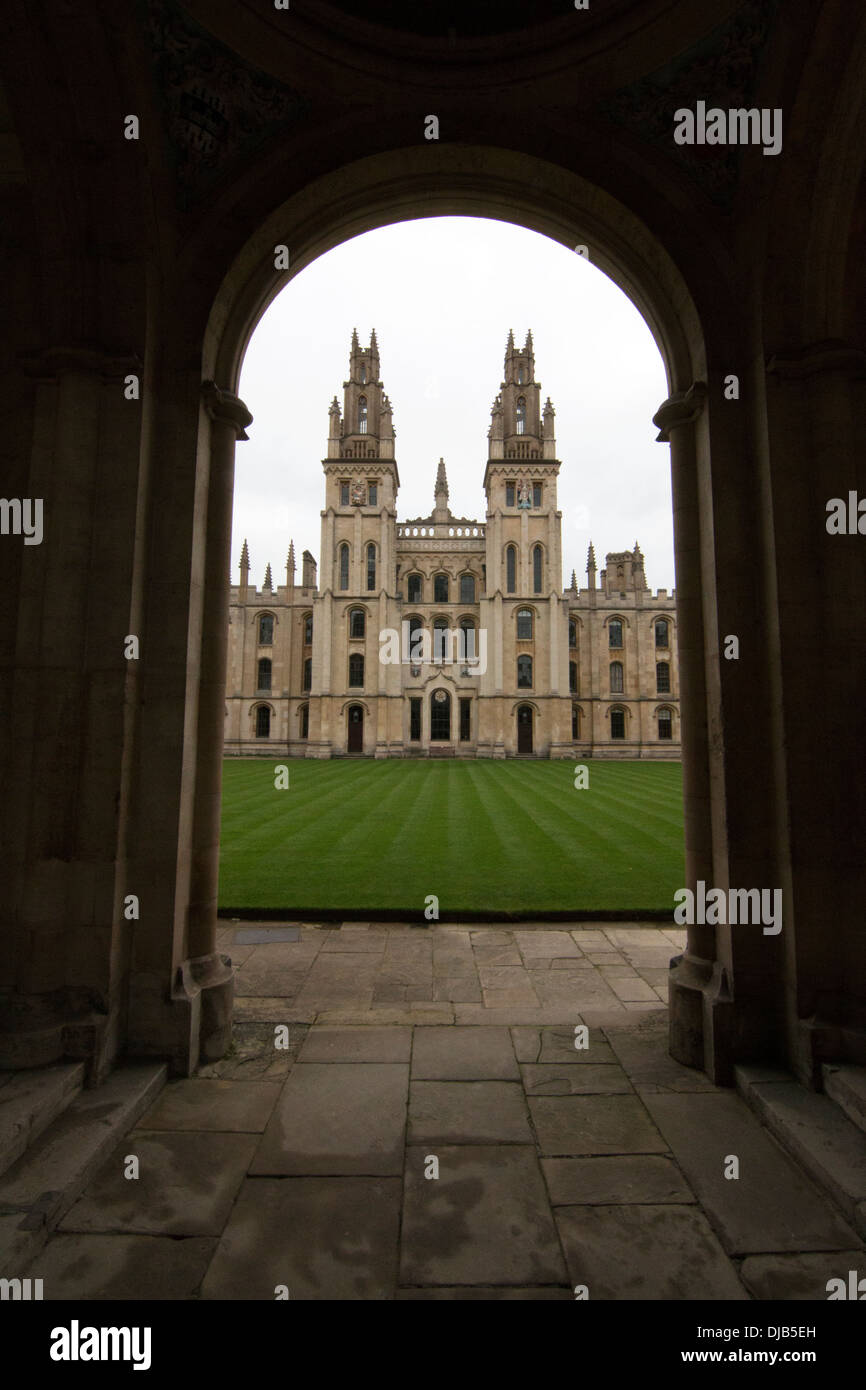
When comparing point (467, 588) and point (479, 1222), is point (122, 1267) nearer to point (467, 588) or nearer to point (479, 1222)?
point (479, 1222)

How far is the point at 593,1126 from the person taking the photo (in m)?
3.16

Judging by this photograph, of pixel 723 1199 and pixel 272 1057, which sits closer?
pixel 723 1199

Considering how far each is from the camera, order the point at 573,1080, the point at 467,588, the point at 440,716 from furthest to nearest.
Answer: the point at 467,588
the point at 440,716
the point at 573,1080

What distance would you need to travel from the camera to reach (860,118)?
11.5 feet

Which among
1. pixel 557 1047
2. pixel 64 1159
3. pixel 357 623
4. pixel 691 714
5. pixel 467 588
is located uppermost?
pixel 467 588

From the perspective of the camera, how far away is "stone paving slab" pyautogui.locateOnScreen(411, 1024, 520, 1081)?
3.66m

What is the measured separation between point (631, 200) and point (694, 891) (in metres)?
4.13

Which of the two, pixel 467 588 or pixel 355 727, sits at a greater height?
pixel 467 588

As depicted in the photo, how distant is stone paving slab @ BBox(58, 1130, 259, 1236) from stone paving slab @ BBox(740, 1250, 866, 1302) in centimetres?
188

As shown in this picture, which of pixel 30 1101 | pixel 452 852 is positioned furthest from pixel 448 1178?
pixel 452 852

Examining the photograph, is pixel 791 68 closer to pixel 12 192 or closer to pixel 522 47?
pixel 522 47

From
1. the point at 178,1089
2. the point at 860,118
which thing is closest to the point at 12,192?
the point at 860,118

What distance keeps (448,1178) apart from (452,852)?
7274mm

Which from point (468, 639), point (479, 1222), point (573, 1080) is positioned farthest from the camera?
point (468, 639)
